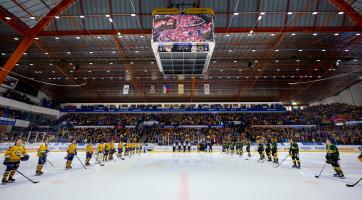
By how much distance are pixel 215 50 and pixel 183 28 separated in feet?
42.9

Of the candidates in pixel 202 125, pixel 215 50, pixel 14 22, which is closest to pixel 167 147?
pixel 202 125

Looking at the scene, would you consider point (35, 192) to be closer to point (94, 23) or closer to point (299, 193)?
point (299, 193)

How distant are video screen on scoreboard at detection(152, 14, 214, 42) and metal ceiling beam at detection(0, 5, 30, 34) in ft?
41.5

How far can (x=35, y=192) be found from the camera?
20.6 feet

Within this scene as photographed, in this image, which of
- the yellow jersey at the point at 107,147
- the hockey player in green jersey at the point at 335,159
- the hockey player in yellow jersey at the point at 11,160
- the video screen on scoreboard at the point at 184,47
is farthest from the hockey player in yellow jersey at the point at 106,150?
the hockey player in green jersey at the point at 335,159

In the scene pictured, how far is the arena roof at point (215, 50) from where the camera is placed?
59.7 feet

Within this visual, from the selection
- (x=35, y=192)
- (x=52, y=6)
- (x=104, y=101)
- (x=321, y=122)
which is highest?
(x=52, y=6)

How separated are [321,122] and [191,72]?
28.3 metres

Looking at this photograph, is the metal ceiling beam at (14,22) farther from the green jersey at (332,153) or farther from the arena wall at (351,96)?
the arena wall at (351,96)

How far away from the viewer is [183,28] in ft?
38.7

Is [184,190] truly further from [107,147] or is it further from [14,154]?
[107,147]

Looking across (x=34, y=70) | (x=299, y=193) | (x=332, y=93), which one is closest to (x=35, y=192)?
(x=299, y=193)

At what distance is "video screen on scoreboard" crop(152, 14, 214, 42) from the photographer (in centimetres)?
1162

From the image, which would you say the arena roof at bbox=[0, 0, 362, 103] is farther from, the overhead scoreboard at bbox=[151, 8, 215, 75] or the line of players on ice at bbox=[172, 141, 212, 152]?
Answer: the line of players on ice at bbox=[172, 141, 212, 152]
